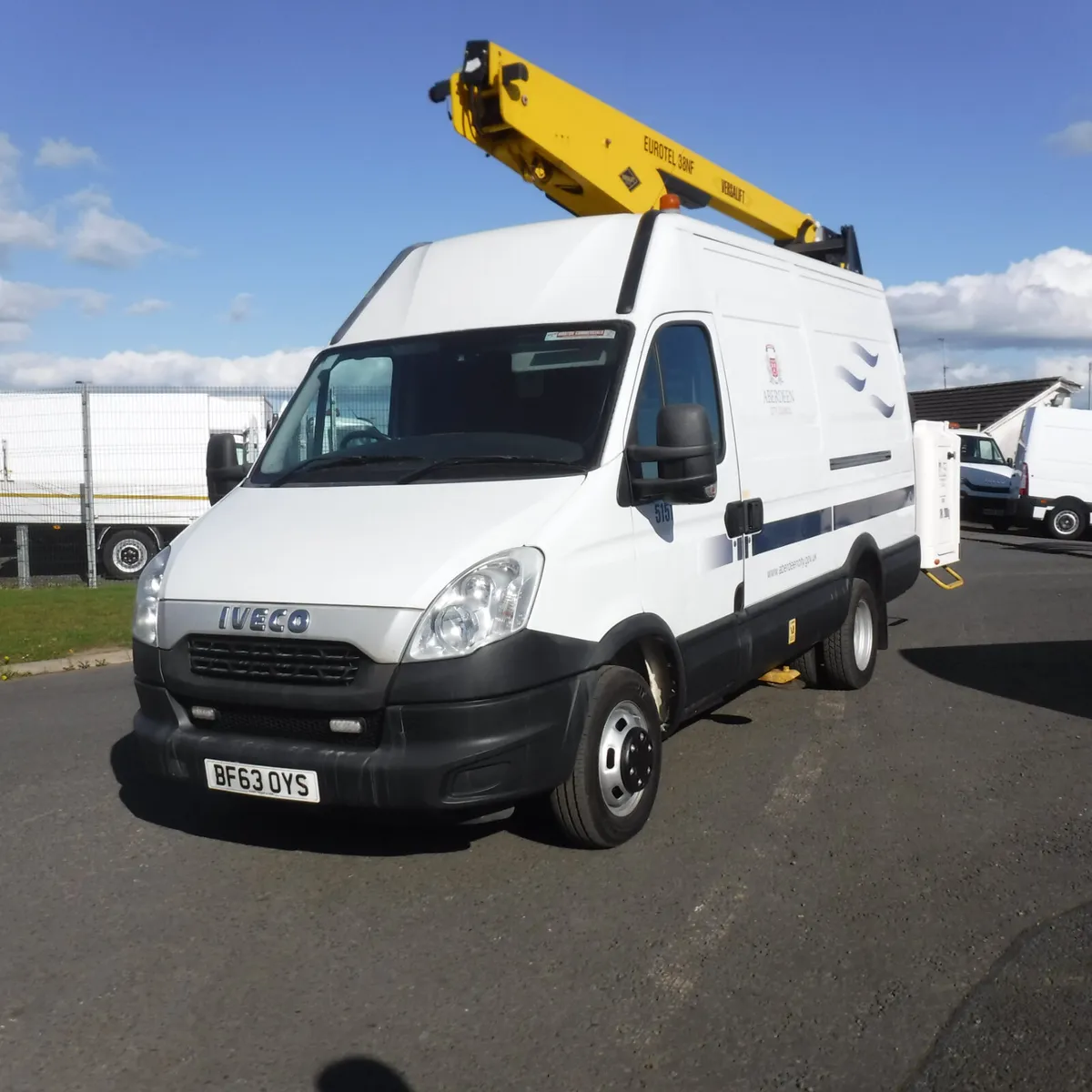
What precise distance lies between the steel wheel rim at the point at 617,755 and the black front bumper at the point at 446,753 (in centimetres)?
30

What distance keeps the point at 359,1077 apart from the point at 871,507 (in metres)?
6.13

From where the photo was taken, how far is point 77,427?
17.6 metres

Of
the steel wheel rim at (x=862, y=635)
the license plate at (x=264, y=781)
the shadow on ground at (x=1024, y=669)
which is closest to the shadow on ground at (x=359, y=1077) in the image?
the license plate at (x=264, y=781)

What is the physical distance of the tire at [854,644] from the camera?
26.3 ft

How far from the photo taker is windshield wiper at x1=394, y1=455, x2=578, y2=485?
16.8 feet

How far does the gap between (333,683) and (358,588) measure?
37 cm

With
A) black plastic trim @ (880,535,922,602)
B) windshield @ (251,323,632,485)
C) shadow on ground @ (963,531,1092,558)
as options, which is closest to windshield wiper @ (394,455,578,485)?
windshield @ (251,323,632,485)

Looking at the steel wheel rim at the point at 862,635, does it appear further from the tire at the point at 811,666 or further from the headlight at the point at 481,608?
the headlight at the point at 481,608

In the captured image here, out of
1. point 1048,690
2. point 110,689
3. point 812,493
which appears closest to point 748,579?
point 812,493

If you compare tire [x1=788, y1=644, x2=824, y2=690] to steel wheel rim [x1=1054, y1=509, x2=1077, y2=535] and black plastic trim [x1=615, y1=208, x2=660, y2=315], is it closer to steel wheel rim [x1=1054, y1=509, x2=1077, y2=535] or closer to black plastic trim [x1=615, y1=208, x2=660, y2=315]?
black plastic trim [x1=615, y1=208, x2=660, y2=315]

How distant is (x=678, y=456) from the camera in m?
5.07

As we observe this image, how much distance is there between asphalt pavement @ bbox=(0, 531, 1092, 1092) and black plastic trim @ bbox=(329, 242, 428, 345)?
8.26 ft

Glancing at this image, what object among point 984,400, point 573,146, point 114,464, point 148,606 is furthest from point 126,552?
point 984,400

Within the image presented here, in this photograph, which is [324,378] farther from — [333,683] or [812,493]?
[812,493]
